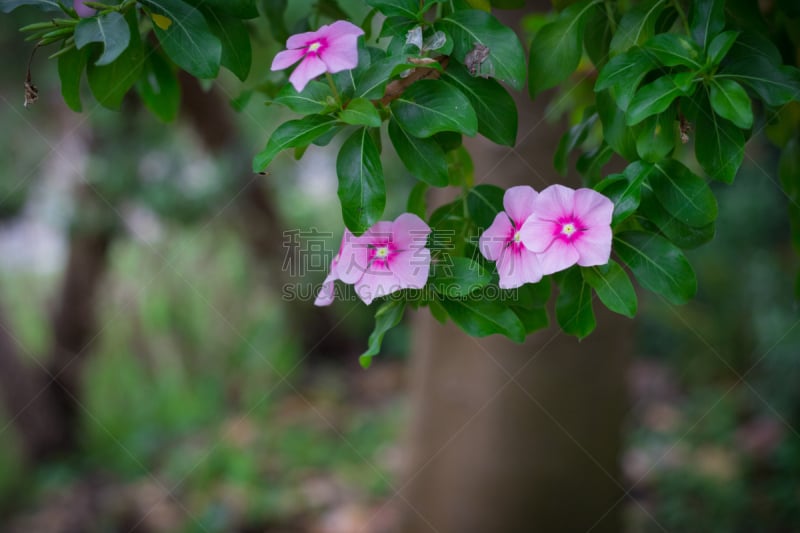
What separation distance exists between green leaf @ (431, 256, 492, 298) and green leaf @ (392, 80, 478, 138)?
0.55 feet

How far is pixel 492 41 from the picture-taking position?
94cm

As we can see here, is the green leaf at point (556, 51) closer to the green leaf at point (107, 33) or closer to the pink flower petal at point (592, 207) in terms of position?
the pink flower petal at point (592, 207)

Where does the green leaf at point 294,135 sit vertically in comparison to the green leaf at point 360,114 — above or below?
below

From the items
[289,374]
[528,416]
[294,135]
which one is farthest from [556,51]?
[289,374]

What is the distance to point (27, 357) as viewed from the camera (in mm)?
3740

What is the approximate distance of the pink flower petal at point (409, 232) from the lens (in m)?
0.93

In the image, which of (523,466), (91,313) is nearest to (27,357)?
(91,313)

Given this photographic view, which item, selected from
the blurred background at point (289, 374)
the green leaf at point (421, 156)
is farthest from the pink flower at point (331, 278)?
the blurred background at point (289, 374)

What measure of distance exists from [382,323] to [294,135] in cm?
27

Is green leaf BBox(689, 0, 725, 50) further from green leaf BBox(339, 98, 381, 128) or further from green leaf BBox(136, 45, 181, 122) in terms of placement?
green leaf BBox(136, 45, 181, 122)

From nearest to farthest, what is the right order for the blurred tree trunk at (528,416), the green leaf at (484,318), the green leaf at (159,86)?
the green leaf at (484,318) → the green leaf at (159,86) → the blurred tree trunk at (528,416)

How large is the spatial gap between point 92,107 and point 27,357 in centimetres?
145

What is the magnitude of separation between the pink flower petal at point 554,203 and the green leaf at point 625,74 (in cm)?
14

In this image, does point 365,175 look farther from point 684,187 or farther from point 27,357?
point 27,357
